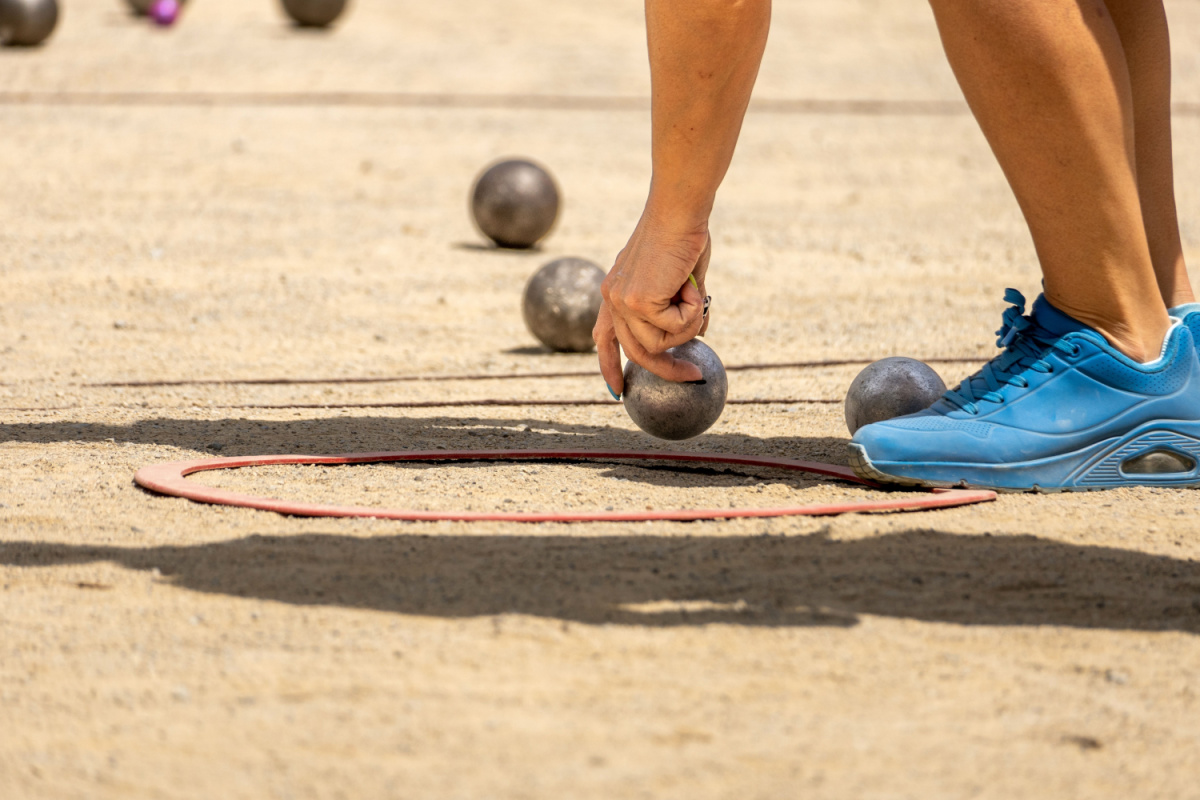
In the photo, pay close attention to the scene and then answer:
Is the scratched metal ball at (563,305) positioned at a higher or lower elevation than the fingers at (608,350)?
lower

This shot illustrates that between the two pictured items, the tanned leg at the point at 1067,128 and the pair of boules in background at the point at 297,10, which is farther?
the pair of boules in background at the point at 297,10

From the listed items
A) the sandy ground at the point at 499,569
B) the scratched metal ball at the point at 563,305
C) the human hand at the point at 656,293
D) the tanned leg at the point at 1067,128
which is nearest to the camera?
the sandy ground at the point at 499,569

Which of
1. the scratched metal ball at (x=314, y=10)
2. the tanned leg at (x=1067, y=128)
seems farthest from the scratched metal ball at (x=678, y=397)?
the scratched metal ball at (x=314, y=10)

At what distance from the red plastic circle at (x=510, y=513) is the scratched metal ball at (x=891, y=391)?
22 centimetres

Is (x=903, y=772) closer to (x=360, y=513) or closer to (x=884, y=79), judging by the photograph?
(x=360, y=513)

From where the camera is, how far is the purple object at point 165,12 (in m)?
15.9

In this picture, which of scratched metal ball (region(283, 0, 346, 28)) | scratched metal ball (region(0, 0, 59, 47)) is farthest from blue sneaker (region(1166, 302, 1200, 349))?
scratched metal ball (region(283, 0, 346, 28))

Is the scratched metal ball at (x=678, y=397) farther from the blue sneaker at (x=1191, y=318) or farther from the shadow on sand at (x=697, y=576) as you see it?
the blue sneaker at (x=1191, y=318)

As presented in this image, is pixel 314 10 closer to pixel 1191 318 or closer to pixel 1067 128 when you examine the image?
pixel 1191 318

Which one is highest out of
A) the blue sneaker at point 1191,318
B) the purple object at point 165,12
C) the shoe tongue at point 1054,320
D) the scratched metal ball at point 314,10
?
the blue sneaker at point 1191,318

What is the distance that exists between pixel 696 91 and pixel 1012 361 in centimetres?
104

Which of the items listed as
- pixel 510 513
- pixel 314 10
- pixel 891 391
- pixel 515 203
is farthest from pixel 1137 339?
pixel 314 10

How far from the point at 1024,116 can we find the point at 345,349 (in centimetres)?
336

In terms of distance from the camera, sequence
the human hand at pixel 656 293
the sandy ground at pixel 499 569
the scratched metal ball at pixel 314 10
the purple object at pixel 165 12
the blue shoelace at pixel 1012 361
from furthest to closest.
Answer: the scratched metal ball at pixel 314 10 → the purple object at pixel 165 12 → the blue shoelace at pixel 1012 361 → the human hand at pixel 656 293 → the sandy ground at pixel 499 569
